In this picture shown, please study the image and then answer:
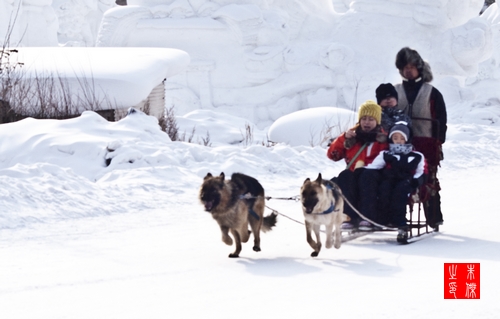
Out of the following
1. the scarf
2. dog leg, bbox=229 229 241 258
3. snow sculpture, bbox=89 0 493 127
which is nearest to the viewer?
dog leg, bbox=229 229 241 258

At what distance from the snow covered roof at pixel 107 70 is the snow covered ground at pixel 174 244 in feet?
3.00

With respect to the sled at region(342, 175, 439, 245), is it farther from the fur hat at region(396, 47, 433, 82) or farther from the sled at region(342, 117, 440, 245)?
the fur hat at region(396, 47, 433, 82)

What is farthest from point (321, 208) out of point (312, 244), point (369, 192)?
point (369, 192)

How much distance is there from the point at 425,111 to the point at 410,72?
0.38 metres

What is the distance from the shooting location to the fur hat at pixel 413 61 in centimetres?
823

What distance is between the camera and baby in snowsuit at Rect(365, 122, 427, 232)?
7535 millimetres

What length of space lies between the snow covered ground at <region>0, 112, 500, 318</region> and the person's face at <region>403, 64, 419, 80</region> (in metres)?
1.42

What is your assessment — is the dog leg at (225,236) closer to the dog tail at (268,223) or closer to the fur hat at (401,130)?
the dog tail at (268,223)

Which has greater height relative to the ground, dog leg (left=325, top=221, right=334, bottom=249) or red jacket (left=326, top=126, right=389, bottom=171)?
red jacket (left=326, top=126, right=389, bottom=171)

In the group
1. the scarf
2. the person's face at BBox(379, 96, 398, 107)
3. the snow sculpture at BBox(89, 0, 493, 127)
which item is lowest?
the scarf

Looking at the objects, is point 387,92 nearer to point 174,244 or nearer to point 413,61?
point 413,61

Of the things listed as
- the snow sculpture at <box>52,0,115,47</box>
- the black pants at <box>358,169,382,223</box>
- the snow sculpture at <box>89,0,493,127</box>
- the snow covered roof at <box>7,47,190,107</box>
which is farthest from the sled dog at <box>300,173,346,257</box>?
the snow sculpture at <box>52,0,115,47</box>

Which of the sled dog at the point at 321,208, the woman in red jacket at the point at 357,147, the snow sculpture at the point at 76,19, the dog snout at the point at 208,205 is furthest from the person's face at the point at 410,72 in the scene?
the snow sculpture at the point at 76,19

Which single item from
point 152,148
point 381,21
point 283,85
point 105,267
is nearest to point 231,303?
point 105,267
